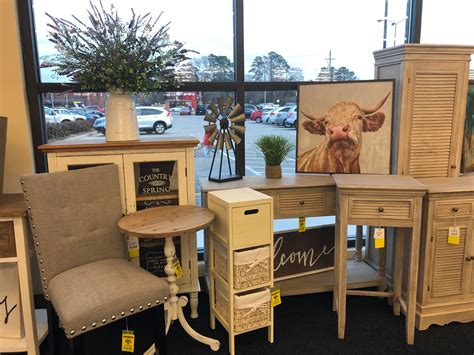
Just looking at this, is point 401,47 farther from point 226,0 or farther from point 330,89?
point 226,0

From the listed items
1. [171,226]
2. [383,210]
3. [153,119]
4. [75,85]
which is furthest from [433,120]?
[75,85]

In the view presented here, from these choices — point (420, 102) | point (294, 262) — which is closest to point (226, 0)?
point (420, 102)

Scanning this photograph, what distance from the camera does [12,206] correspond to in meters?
2.11

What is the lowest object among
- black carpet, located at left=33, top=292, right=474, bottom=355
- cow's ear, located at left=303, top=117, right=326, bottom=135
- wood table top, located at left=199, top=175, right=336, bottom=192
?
black carpet, located at left=33, top=292, right=474, bottom=355

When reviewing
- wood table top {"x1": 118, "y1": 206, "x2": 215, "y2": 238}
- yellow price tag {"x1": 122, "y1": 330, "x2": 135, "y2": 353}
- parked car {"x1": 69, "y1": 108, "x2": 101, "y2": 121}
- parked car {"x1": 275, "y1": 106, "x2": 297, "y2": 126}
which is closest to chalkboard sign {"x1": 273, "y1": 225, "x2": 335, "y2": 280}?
wood table top {"x1": 118, "y1": 206, "x2": 215, "y2": 238}

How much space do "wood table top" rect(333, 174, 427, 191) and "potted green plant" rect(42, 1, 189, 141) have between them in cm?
125

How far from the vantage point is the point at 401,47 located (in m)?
2.49

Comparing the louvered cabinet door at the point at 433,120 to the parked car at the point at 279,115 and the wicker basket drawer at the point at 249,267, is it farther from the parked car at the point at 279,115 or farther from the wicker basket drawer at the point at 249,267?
the wicker basket drawer at the point at 249,267

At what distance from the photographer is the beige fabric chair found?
5.74 feet

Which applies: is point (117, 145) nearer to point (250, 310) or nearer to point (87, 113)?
point (87, 113)

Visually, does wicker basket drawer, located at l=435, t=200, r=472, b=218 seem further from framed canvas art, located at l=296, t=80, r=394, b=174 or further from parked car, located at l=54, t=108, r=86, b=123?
parked car, located at l=54, t=108, r=86, b=123

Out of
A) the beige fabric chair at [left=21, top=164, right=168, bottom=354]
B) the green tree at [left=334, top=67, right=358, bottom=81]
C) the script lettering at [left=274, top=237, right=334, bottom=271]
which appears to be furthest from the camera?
the green tree at [left=334, top=67, right=358, bottom=81]

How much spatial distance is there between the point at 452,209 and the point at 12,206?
250 centimetres

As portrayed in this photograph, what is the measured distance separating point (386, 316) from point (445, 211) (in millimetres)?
789
